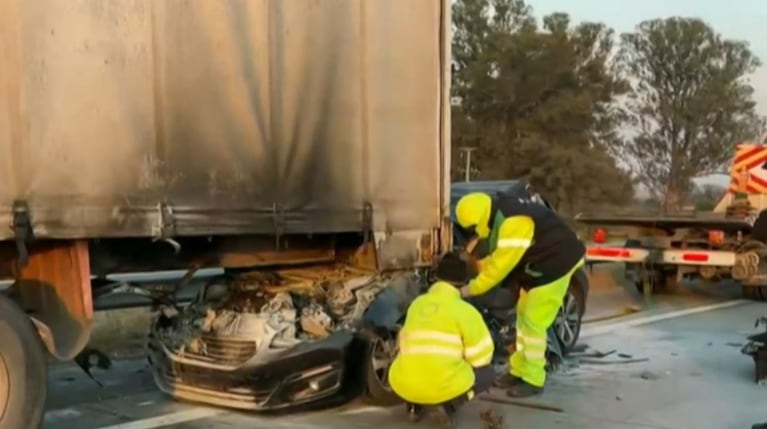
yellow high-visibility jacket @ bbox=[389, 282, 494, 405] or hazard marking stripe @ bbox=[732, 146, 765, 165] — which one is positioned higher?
hazard marking stripe @ bbox=[732, 146, 765, 165]

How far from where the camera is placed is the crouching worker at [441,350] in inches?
271

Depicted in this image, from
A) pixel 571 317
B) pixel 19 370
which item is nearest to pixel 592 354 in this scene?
pixel 571 317

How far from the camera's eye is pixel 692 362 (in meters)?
10.1

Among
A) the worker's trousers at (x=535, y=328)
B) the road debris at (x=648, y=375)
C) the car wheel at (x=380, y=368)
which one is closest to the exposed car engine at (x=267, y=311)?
the car wheel at (x=380, y=368)

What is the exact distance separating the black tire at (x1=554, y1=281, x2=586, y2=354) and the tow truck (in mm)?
4304

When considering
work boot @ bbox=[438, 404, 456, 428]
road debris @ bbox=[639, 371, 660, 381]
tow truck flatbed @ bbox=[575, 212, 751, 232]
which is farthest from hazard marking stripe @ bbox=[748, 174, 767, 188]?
work boot @ bbox=[438, 404, 456, 428]

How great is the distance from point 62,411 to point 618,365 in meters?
4.62

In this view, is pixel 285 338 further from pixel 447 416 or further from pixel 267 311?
pixel 447 416

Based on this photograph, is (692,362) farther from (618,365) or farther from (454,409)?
(454,409)

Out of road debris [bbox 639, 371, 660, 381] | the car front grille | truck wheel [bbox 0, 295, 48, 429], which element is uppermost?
truck wheel [bbox 0, 295, 48, 429]

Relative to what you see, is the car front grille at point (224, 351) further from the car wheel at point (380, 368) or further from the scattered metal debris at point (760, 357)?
the scattered metal debris at point (760, 357)

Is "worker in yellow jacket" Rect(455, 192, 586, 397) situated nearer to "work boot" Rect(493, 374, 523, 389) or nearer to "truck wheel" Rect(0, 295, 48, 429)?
"work boot" Rect(493, 374, 523, 389)

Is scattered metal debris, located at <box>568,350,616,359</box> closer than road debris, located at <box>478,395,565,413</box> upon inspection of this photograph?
Result: No

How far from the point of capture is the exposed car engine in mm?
7750
